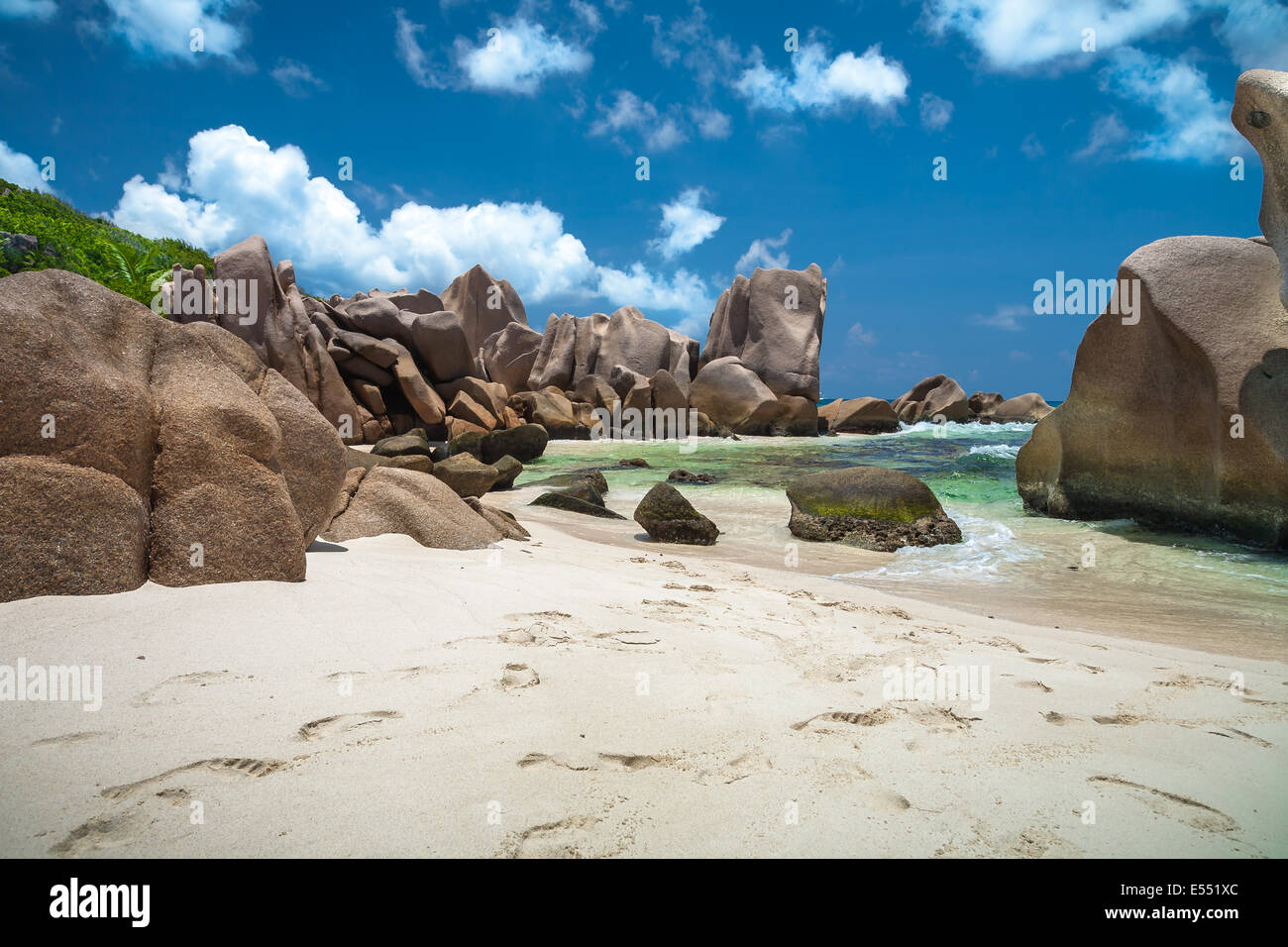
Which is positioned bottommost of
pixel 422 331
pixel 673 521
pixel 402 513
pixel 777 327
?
pixel 673 521

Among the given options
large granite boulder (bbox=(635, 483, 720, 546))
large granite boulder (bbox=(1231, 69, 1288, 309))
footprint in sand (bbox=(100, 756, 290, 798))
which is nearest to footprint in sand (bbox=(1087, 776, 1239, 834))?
footprint in sand (bbox=(100, 756, 290, 798))

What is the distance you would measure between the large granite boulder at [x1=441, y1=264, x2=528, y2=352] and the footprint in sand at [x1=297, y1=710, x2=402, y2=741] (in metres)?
41.4

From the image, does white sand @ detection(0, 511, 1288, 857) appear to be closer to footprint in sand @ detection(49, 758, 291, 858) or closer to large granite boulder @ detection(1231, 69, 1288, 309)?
footprint in sand @ detection(49, 758, 291, 858)

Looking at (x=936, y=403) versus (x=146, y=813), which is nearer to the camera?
(x=146, y=813)

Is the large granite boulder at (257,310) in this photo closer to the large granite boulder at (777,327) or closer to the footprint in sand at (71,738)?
the footprint in sand at (71,738)

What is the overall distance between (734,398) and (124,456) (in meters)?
28.0

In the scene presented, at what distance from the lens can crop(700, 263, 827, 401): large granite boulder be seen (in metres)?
32.9

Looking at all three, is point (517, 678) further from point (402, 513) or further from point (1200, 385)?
point (1200, 385)

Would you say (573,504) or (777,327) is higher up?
(777,327)

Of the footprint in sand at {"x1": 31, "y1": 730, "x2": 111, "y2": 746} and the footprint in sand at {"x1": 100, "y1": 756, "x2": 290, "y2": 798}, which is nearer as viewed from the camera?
the footprint in sand at {"x1": 100, "y1": 756, "x2": 290, "y2": 798}

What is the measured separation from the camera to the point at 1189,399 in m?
7.25

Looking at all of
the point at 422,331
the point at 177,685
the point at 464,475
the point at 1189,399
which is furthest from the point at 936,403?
the point at 177,685

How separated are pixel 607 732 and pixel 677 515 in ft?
17.7
